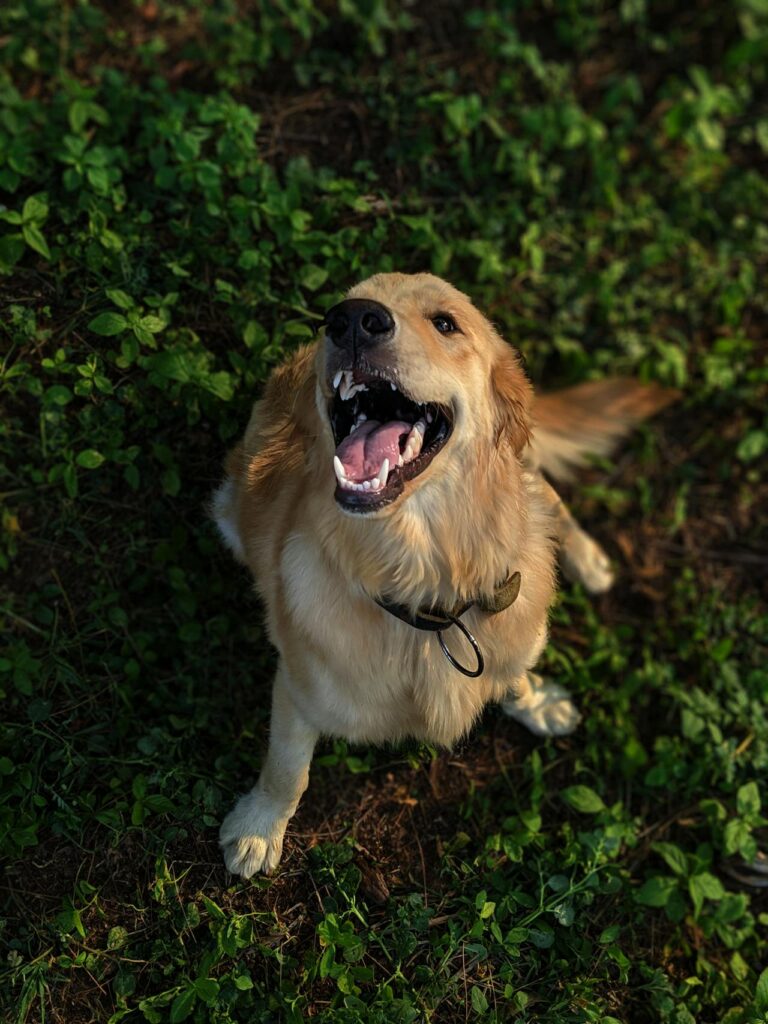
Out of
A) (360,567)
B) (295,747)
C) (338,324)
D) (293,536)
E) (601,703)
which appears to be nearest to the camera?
(338,324)

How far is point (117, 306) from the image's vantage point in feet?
12.1

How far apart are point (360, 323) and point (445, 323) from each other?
1.40ft

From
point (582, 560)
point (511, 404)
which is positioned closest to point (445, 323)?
point (511, 404)

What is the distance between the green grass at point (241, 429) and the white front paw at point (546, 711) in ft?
0.28

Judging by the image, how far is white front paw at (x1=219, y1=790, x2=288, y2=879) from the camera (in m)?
3.19

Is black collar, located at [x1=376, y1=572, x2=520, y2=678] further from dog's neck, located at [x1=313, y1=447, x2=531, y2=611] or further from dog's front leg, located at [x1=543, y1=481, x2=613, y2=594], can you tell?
dog's front leg, located at [x1=543, y1=481, x2=613, y2=594]

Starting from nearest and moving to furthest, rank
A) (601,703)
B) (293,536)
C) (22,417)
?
(293,536)
(22,417)
(601,703)

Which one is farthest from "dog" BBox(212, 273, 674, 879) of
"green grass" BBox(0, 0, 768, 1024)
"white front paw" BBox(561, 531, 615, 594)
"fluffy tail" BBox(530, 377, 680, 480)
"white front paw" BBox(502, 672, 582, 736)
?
"white front paw" BBox(561, 531, 615, 594)

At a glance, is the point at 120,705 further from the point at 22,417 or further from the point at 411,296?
the point at 411,296

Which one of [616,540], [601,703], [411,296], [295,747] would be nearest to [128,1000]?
[295,747]

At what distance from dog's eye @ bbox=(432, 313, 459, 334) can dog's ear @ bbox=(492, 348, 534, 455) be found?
0.20 m

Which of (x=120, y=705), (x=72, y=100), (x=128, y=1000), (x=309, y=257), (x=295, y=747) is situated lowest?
(x=128, y=1000)

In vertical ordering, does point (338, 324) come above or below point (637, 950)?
above

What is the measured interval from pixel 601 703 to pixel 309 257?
2295mm
